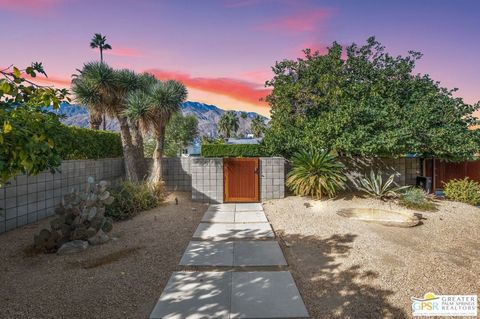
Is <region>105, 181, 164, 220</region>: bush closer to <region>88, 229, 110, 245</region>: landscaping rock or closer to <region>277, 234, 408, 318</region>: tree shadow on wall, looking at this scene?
<region>88, 229, 110, 245</region>: landscaping rock

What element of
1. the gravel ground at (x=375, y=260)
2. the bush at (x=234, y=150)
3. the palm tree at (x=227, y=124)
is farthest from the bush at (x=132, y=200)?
the palm tree at (x=227, y=124)

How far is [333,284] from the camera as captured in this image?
369 cm

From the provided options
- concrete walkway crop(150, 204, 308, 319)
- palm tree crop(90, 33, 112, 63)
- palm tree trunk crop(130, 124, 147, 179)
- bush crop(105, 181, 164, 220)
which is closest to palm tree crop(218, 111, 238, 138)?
palm tree crop(90, 33, 112, 63)

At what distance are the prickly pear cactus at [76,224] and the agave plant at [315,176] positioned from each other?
618 centimetres

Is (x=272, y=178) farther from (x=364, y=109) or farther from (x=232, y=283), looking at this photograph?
(x=232, y=283)

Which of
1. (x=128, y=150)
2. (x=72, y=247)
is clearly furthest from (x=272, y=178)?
(x=72, y=247)

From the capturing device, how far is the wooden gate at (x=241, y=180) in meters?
9.23

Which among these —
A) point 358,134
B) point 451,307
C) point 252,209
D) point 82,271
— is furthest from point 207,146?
point 451,307

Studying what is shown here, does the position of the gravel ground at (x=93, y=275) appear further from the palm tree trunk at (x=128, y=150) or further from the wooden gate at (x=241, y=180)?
the palm tree trunk at (x=128, y=150)

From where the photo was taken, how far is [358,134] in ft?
27.9

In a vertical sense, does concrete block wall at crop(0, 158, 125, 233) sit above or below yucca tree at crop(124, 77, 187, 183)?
below

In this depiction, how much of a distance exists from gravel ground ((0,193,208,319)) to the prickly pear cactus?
0.80ft

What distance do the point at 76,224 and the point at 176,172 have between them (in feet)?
18.9

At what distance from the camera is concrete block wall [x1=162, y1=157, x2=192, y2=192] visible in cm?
1062
